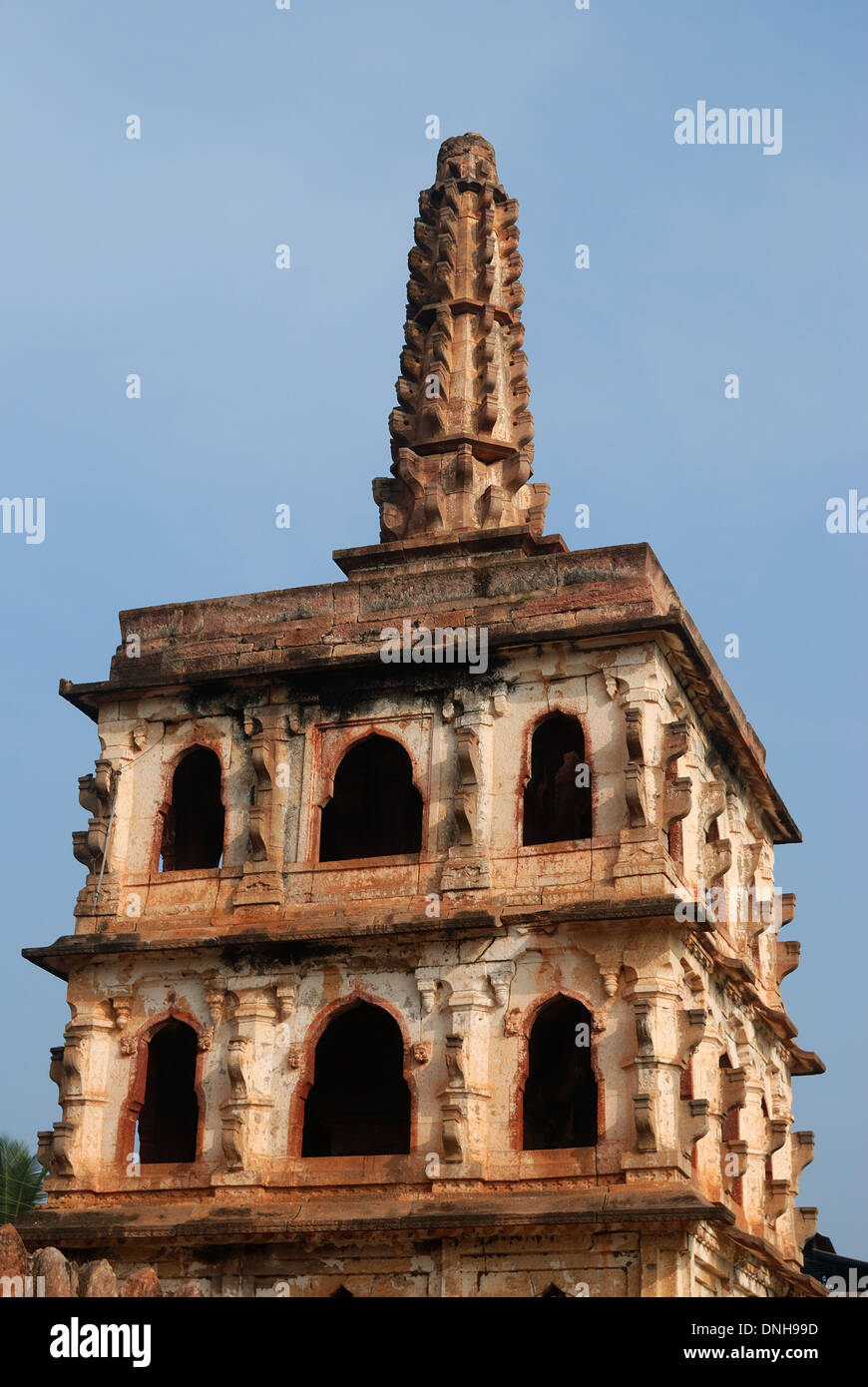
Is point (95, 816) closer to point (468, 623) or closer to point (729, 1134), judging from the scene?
point (468, 623)

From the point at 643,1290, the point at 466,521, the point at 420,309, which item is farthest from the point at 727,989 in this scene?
the point at 420,309

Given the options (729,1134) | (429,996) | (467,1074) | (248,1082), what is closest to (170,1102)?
(248,1082)

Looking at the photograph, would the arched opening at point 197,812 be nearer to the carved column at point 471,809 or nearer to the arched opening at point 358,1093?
the arched opening at point 358,1093

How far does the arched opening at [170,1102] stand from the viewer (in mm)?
24031

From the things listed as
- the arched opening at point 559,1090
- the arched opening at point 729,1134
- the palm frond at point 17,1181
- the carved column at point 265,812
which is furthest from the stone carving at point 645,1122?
the palm frond at point 17,1181

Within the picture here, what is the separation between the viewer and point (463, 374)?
2728 cm

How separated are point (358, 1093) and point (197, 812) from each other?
4.36 m

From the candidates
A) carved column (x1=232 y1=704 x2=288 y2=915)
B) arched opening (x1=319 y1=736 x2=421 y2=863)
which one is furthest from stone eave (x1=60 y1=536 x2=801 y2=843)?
arched opening (x1=319 y1=736 x2=421 y2=863)

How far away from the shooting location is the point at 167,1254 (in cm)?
2158

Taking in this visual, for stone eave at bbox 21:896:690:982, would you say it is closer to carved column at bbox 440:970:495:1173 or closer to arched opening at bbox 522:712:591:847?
carved column at bbox 440:970:495:1173

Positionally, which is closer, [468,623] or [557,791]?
[468,623]

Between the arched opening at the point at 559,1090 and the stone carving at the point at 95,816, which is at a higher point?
the stone carving at the point at 95,816

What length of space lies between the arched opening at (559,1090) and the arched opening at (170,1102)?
4.41m
